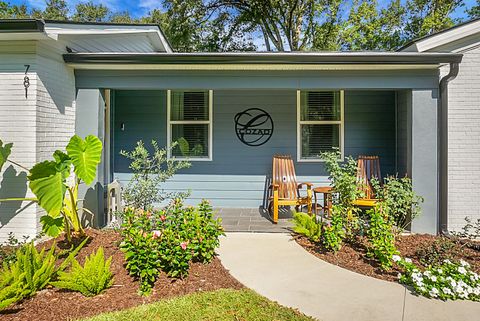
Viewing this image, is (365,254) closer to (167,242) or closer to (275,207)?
(275,207)

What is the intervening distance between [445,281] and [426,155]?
2406mm

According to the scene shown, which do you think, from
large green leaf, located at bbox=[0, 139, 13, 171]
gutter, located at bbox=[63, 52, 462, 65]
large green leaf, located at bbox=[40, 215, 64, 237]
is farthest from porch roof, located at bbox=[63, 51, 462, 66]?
large green leaf, located at bbox=[40, 215, 64, 237]

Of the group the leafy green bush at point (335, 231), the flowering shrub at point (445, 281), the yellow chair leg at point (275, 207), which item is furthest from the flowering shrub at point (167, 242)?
the flowering shrub at point (445, 281)

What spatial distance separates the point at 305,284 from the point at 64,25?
4652mm

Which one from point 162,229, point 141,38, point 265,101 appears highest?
point 141,38

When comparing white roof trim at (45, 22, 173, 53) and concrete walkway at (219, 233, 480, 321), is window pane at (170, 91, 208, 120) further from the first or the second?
concrete walkway at (219, 233, 480, 321)

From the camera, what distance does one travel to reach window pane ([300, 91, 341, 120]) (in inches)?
259

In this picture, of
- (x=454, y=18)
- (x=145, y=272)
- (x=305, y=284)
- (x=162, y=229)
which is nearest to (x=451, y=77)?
(x=305, y=284)

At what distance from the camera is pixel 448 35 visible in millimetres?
5008

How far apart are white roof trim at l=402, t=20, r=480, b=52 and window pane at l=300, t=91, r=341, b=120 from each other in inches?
69.6

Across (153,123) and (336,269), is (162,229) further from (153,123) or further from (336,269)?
(153,123)

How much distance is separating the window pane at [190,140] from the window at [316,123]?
6.42 ft

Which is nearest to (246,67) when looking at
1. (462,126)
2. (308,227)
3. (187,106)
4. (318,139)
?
(187,106)

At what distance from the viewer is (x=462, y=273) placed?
10.5 feet
